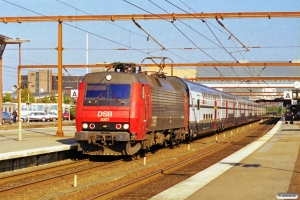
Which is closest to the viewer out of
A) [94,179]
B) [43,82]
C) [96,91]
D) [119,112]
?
[94,179]

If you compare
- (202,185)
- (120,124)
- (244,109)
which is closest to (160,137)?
(120,124)

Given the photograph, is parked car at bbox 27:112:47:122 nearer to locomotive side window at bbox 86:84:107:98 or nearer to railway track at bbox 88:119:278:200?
railway track at bbox 88:119:278:200

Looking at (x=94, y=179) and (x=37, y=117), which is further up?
(x=37, y=117)

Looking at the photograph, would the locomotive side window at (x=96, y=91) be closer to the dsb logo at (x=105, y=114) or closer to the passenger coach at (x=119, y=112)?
the passenger coach at (x=119, y=112)

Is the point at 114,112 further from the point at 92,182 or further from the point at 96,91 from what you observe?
the point at 92,182

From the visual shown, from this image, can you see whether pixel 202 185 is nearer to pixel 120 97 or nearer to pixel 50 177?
pixel 50 177

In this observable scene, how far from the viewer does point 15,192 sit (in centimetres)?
1306

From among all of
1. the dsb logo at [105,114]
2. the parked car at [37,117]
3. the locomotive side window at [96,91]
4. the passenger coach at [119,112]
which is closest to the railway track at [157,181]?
the passenger coach at [119,112]

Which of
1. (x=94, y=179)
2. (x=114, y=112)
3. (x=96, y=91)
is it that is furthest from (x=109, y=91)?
(x=94, y=179)

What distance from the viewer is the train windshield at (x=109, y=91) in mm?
19141

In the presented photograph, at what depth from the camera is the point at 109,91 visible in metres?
19.3

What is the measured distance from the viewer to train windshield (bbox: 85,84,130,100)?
62.8 ft

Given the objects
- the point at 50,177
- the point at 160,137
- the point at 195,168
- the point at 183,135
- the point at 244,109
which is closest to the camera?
the point at 50,177

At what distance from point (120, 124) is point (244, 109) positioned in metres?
42.9
